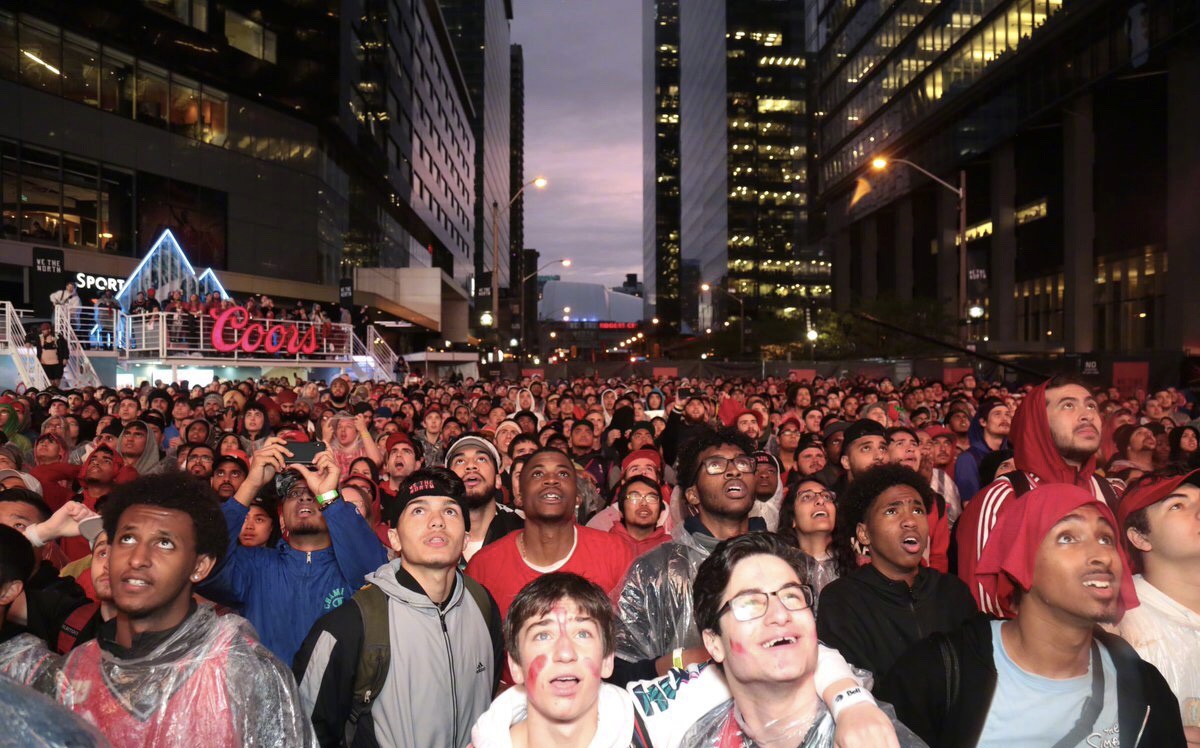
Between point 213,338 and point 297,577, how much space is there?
73.4ft

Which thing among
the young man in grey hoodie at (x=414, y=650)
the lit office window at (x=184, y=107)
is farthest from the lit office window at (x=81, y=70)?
the young man in grey hoodie at (x=414, y=650)

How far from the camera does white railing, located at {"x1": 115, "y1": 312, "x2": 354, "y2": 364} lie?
76.7 ft

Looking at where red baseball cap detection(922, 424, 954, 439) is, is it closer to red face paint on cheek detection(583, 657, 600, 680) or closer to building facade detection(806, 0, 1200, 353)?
red face paint on cheek detection(583, 657, 600, 680)

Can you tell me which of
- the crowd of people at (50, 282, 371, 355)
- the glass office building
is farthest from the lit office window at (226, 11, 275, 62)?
the glass office building

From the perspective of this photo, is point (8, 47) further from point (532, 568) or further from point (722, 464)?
point (722, 464)

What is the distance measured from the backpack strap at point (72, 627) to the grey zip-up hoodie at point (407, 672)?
1058mm

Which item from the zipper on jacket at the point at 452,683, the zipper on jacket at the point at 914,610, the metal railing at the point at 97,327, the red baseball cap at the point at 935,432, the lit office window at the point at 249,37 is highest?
the lit office window at the point at 249,37

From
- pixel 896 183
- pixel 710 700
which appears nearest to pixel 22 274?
pixel 710 700

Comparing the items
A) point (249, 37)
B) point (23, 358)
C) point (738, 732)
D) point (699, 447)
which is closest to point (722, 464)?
point (699, 447)

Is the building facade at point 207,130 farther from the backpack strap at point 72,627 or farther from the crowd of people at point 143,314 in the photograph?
the backpack strap at point 72,627

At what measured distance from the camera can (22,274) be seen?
29.7 metres

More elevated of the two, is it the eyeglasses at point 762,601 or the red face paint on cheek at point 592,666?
the eyeglasses at point 762,601

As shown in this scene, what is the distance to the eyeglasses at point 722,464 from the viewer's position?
172 inches

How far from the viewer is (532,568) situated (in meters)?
4.51
